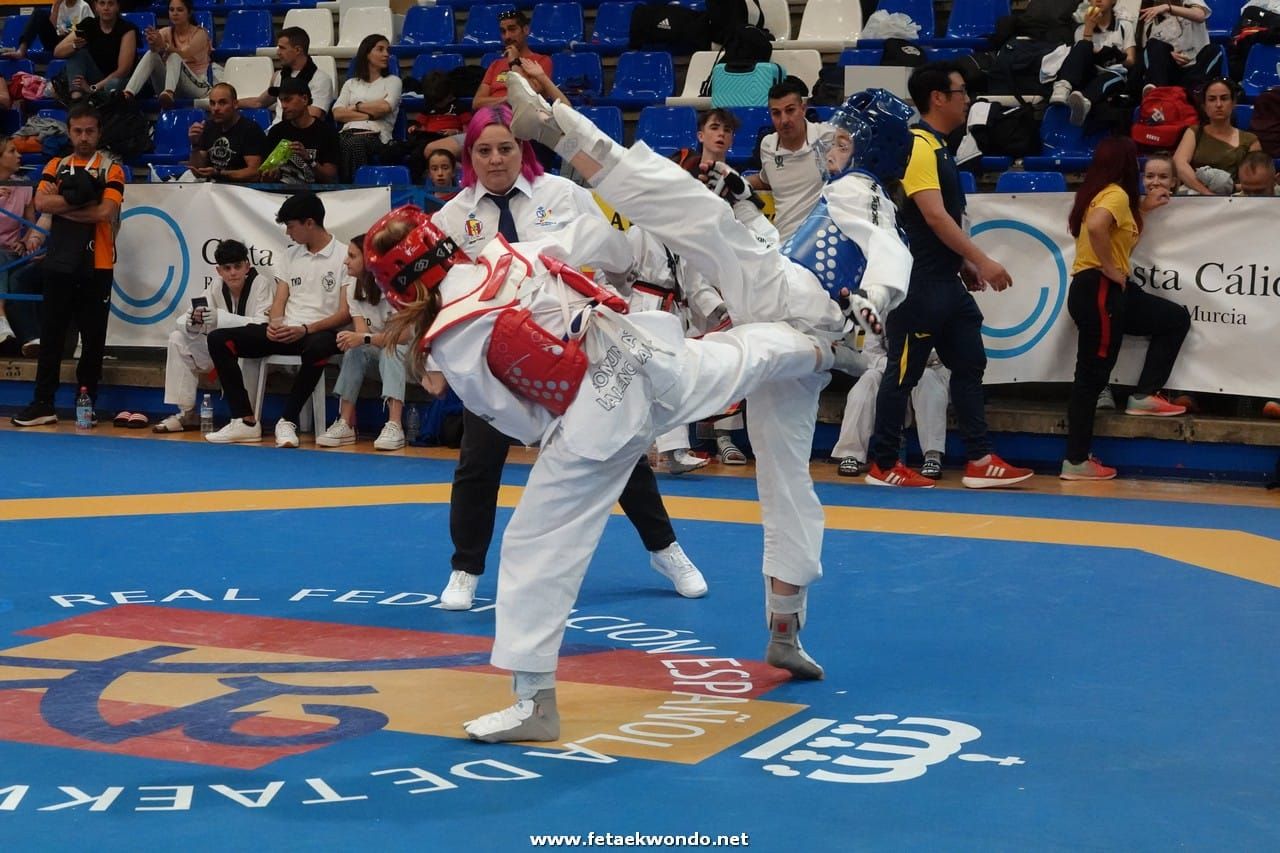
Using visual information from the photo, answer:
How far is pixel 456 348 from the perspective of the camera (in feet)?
12.6

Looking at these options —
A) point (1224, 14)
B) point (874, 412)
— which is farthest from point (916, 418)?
point (1224, 14)

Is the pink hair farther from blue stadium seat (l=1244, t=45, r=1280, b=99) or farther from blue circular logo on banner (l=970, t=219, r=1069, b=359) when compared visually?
blue stadium seat (l=1244, t=45, r=1280, b=99)

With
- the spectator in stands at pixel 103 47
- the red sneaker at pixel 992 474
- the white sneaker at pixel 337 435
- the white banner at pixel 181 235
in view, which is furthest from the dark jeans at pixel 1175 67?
the spectator in stands at pixel 103 47

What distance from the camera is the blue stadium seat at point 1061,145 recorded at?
9.98 m

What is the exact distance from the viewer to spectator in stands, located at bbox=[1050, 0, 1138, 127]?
986 cm

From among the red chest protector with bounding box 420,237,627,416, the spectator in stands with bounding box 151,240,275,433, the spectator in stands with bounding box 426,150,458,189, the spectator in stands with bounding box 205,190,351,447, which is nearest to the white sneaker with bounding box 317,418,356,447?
the spectator in stands with bounding box 205,190,351,447

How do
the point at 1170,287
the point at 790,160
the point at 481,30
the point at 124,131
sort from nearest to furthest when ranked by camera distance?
the point at 1170,287 < the point at 790,160 < the point at 124,131 < the point at 481,30

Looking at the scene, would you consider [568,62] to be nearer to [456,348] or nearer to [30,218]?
[30,218]

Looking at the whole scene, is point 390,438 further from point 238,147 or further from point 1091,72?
point 1091,72

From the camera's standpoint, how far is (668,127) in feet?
35.8

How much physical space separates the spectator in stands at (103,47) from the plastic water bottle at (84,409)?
384cm

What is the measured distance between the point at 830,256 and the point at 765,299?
0.24 meters

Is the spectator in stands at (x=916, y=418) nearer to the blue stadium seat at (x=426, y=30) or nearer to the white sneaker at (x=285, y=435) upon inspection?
the white sneaker at (x=285, y=435)

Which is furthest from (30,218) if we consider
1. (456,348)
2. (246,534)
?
(456,348)
